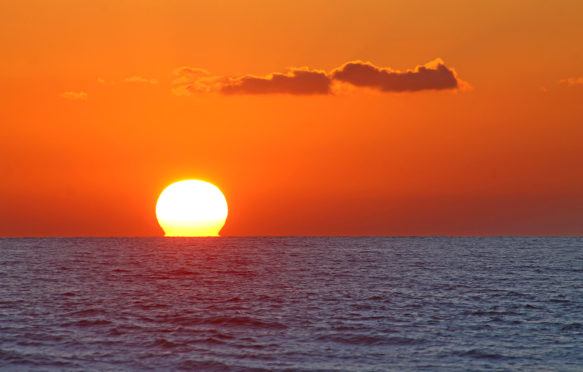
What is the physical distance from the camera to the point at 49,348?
3247cm

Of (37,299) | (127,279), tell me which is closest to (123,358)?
(37,299)

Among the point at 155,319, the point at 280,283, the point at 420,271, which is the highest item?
the point at 420,271

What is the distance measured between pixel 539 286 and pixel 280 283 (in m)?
25.0

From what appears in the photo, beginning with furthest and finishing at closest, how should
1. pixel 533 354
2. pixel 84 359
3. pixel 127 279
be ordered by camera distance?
pixel 127 279
pixel 533 354
pixel 84 359

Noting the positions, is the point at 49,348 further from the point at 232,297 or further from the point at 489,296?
the point at 489,296

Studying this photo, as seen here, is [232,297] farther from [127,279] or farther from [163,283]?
[127,279]

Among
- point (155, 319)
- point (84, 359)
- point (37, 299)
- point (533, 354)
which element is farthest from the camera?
point (37, 299)

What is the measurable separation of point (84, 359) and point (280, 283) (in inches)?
1424

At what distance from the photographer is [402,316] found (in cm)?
4300

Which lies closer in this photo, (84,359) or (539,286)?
(84,359)

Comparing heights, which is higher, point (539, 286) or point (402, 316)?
Answer: point (539, 286)

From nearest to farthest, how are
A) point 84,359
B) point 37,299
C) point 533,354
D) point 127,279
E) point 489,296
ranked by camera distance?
point 84,359
point 533,354
point 37,299
point 489,296
point 127,279

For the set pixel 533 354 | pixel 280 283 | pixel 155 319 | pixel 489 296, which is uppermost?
pixel 280 283

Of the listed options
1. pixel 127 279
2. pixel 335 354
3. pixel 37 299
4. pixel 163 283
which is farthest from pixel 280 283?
pixel 335 354
